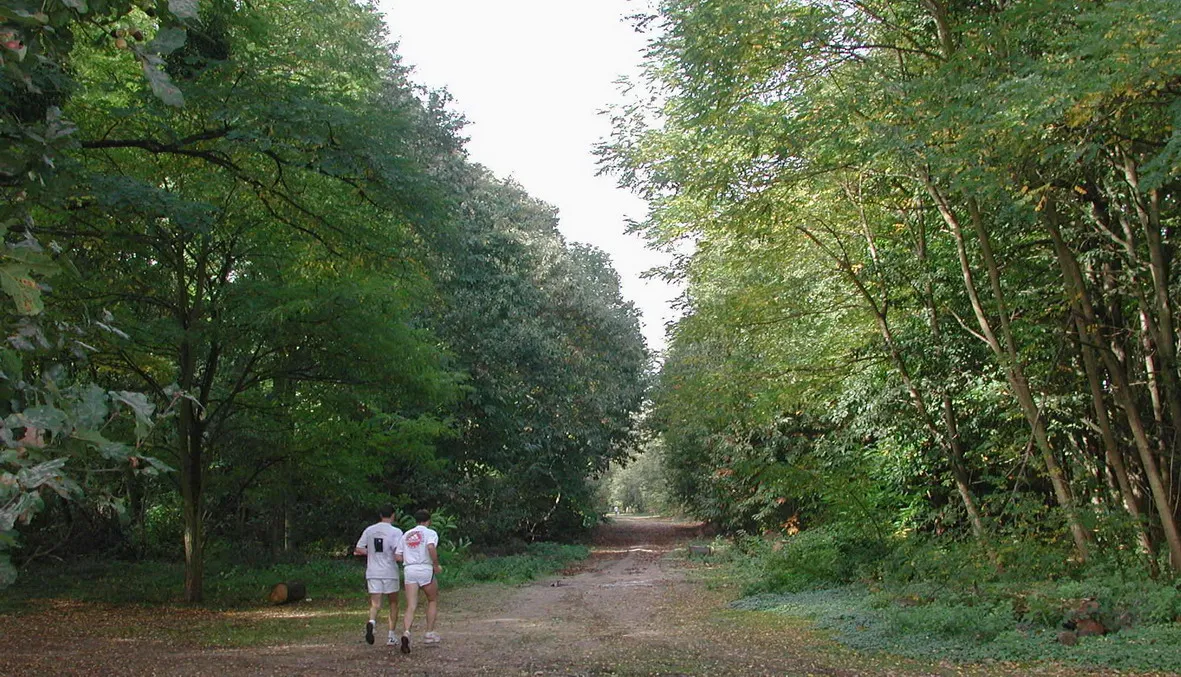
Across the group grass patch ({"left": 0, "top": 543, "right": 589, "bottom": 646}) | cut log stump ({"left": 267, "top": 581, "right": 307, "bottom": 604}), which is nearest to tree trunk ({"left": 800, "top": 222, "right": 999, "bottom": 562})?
grass patch ({"left": 0, "top": 543, "right": 589, "bottom": 646})

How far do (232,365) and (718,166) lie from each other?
10087mm

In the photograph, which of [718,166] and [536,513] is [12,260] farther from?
[536,513]

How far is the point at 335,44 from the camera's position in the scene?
49.9ft

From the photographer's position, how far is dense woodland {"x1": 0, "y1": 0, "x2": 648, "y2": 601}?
2.50 metres

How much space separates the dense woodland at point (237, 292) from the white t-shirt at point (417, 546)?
106 inches

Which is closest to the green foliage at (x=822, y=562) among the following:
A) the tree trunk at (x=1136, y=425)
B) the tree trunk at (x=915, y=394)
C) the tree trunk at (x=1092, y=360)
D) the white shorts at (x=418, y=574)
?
the tree trunk at (x=915, y=394)

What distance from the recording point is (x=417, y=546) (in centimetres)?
884

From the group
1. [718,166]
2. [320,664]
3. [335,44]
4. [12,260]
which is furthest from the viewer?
[335,44]

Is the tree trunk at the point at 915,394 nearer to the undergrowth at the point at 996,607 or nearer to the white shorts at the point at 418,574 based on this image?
the undergrowth at the point at 996,607

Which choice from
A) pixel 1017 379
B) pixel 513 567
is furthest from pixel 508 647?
pixel 513 567

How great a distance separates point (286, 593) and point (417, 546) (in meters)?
6.07

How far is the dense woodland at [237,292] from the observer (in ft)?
8.20

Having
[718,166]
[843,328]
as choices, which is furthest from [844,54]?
[843,328]

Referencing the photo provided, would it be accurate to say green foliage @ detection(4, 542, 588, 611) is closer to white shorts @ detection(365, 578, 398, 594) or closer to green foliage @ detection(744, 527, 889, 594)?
white shorts @ detection(365, 578, 398, 594)
